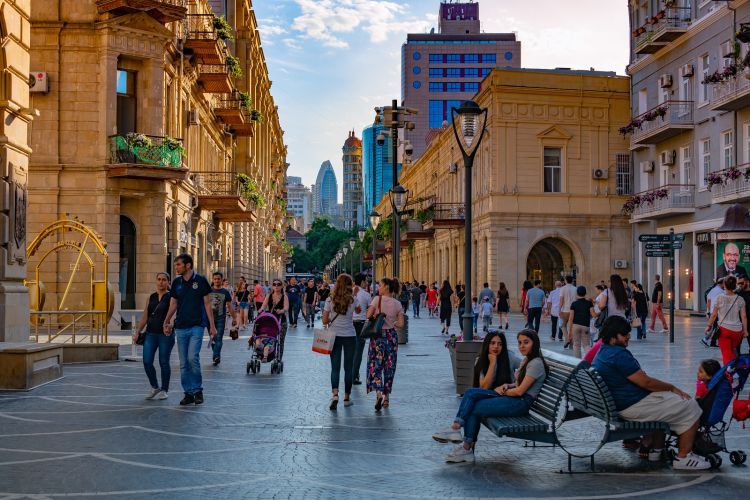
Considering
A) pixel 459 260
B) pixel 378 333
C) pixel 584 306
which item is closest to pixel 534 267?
pixel 459 260

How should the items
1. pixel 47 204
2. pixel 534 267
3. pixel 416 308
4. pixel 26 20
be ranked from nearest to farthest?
1. pixel 26 20
2. pixel 47 204
3. pixel 416 308
4. pixel 534 267

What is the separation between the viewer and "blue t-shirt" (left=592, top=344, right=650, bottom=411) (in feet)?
26.9

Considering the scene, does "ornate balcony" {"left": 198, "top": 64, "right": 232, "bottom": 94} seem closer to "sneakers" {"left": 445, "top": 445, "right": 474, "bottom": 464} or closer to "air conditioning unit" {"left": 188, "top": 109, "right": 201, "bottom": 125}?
"air conditioning unit" {"left": 188, "top": 109, "right": 201, "bottom": 125}

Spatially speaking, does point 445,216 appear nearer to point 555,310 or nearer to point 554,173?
point 554,173

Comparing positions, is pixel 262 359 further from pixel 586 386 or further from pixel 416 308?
pixel 416 308

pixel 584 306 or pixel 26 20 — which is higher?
pixel 26 20

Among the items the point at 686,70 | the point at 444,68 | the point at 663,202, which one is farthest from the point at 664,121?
the point at 444,68

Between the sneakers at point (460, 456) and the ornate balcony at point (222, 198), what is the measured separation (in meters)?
28.2

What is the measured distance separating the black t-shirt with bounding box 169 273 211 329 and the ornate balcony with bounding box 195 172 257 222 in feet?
77.7

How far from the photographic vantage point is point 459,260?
57.5 metres

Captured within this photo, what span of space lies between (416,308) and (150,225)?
747 inches

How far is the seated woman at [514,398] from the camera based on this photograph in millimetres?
8250

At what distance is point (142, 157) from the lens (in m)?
27.5

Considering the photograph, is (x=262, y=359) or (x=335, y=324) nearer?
(x=335, y=324)
